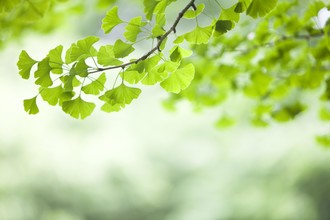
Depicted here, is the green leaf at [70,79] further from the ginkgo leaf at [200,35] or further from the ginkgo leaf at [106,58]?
the ginkgo leaf at [200,35]

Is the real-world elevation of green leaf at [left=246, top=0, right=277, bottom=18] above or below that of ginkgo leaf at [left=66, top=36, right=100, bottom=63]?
above

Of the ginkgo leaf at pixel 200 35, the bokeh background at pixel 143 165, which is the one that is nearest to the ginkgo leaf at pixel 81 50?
the ginkgo leaf at pixel 200 35

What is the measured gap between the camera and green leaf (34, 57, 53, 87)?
481mm

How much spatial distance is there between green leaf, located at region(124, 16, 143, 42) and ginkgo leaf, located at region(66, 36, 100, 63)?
0.14ft

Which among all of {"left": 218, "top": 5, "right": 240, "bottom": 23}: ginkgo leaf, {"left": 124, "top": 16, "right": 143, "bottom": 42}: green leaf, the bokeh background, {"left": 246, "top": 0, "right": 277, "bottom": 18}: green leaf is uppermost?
the bokeh background

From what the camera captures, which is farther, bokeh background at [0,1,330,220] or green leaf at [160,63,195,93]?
bokeh background at [0,1,330,220]

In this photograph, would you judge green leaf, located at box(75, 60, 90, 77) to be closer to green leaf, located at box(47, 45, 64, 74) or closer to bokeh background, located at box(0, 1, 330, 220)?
green leaf, located at box(47, 45, 64, 74)

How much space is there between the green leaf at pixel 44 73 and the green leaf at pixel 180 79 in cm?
14

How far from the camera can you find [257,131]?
137 inches

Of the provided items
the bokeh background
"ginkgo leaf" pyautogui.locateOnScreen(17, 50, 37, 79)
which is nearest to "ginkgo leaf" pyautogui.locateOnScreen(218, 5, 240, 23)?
"ginkgo leaf" pyautogui.locateOnScreen(17, 50, 37, 79)

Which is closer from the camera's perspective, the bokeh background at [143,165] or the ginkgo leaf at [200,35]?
the ginkgo leaf at [200,35]

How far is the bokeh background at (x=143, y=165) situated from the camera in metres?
3.49

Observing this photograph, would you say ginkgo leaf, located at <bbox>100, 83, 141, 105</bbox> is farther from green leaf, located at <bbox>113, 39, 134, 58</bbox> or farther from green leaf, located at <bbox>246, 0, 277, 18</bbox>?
green leaf, located at <bbox>246, 0, 277, 18</bbox>

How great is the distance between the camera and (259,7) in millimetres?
462
